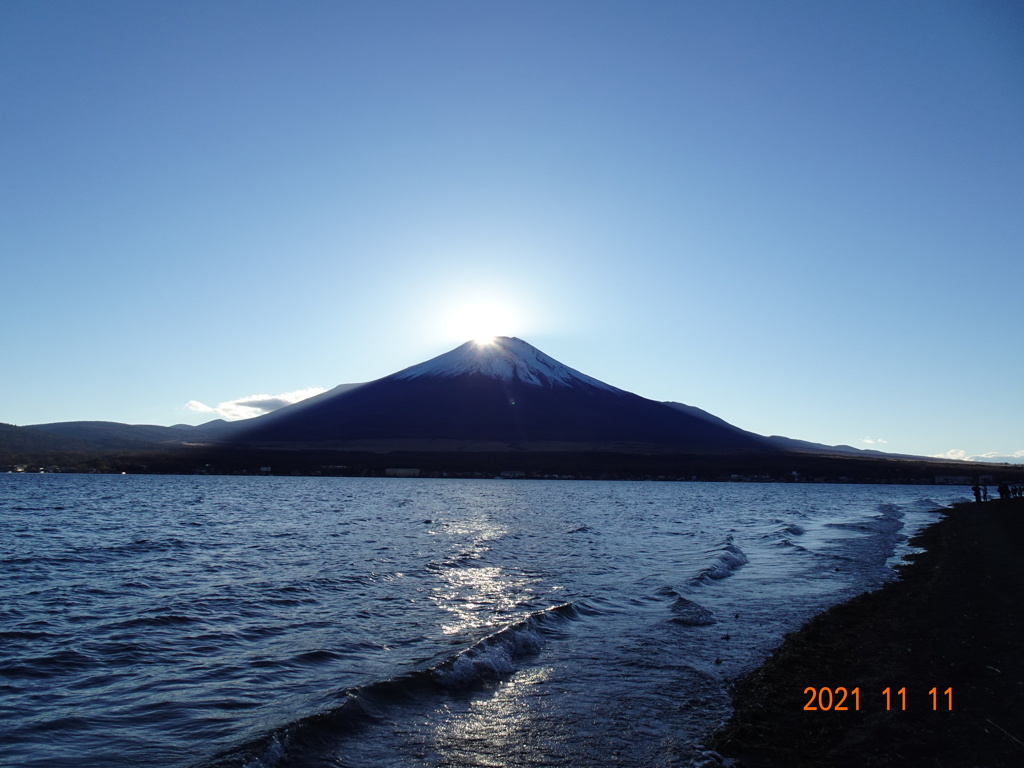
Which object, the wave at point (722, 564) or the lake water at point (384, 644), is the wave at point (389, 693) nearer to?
the lake water at point (384, 644)

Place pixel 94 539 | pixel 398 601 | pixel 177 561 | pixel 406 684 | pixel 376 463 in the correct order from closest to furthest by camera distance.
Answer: pixel 406 684 < pixel 398 601 < pixel 177 561 < pixel 94 539 < pixel 376 463

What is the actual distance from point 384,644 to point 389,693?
10.9 feet

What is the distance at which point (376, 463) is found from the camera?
168 meters

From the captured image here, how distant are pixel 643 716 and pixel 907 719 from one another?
4136mm

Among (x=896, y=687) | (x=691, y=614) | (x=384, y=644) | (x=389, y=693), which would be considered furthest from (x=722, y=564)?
(x=389, y=693)

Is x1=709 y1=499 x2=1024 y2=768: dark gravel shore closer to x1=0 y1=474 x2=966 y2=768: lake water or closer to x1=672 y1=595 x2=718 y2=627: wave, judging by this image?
x1=0 y1=474 x2=966 y2=768: lake water

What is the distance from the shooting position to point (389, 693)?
12547 millimetres

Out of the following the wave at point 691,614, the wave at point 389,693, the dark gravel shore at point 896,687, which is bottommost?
the wave at point 691,614

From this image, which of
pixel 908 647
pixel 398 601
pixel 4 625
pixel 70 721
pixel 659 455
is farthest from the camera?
pixel 659 455

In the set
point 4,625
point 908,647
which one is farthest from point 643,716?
point 4,625

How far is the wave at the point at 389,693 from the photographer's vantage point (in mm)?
9820

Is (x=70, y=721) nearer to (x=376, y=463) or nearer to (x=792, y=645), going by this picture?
(x=792, y=645)

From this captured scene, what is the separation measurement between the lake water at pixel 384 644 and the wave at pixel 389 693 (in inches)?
1.7

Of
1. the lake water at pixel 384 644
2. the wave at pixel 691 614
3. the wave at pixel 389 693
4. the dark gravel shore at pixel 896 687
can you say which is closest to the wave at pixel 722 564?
the lake water at pixel 384 644
